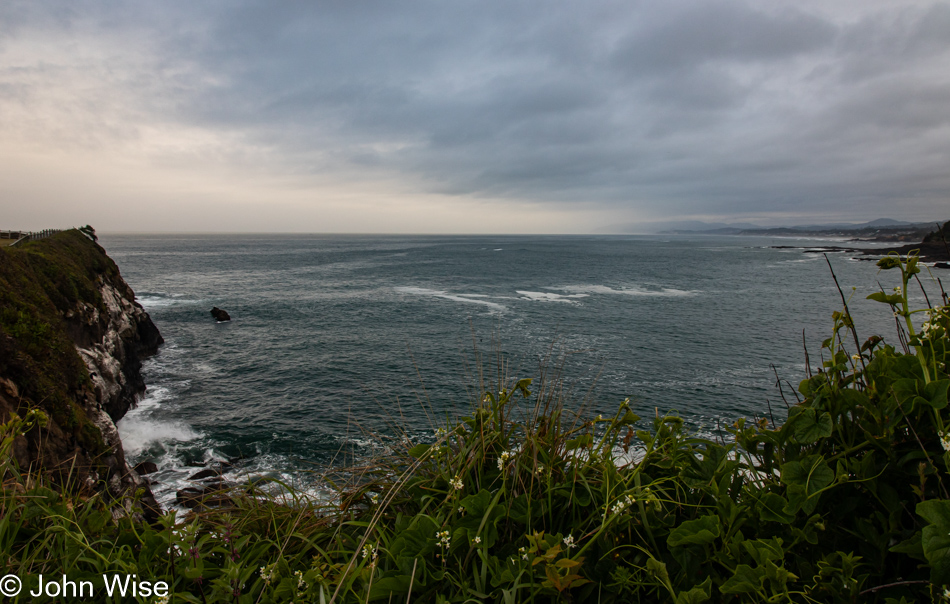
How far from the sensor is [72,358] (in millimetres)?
15383

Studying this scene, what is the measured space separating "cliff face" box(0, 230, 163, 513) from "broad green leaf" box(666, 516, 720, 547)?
10.9ft

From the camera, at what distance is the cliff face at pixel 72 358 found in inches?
353

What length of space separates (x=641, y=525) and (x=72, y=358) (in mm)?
19404

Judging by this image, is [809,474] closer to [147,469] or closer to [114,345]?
[147,469]

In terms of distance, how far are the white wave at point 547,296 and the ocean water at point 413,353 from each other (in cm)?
26

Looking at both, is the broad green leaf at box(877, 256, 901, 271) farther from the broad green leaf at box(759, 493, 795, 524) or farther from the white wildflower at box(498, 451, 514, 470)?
the white wildflower at box(498, 451, 514, 470)

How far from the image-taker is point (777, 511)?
7.23ft

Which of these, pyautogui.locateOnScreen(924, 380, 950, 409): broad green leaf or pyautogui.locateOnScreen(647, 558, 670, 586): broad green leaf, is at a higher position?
pyautogui.locateOnScreen(924, 380, 950, 409): broad green leaf

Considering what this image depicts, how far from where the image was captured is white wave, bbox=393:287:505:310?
53531 mm

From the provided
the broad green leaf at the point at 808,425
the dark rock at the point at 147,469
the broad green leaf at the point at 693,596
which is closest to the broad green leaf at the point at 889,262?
the broad green leaf at the point at 808,425

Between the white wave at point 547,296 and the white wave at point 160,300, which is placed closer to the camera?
the white wave at point 160,300

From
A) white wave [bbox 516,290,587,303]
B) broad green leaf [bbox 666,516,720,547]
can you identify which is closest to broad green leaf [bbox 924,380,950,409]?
broad green leaf [bbox 666,516,720,547]

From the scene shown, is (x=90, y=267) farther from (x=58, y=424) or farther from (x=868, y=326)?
(x=868, y=326)

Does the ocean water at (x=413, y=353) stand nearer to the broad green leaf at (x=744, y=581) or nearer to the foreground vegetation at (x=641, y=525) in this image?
the foreground vegetation at (x=641, y=525)
